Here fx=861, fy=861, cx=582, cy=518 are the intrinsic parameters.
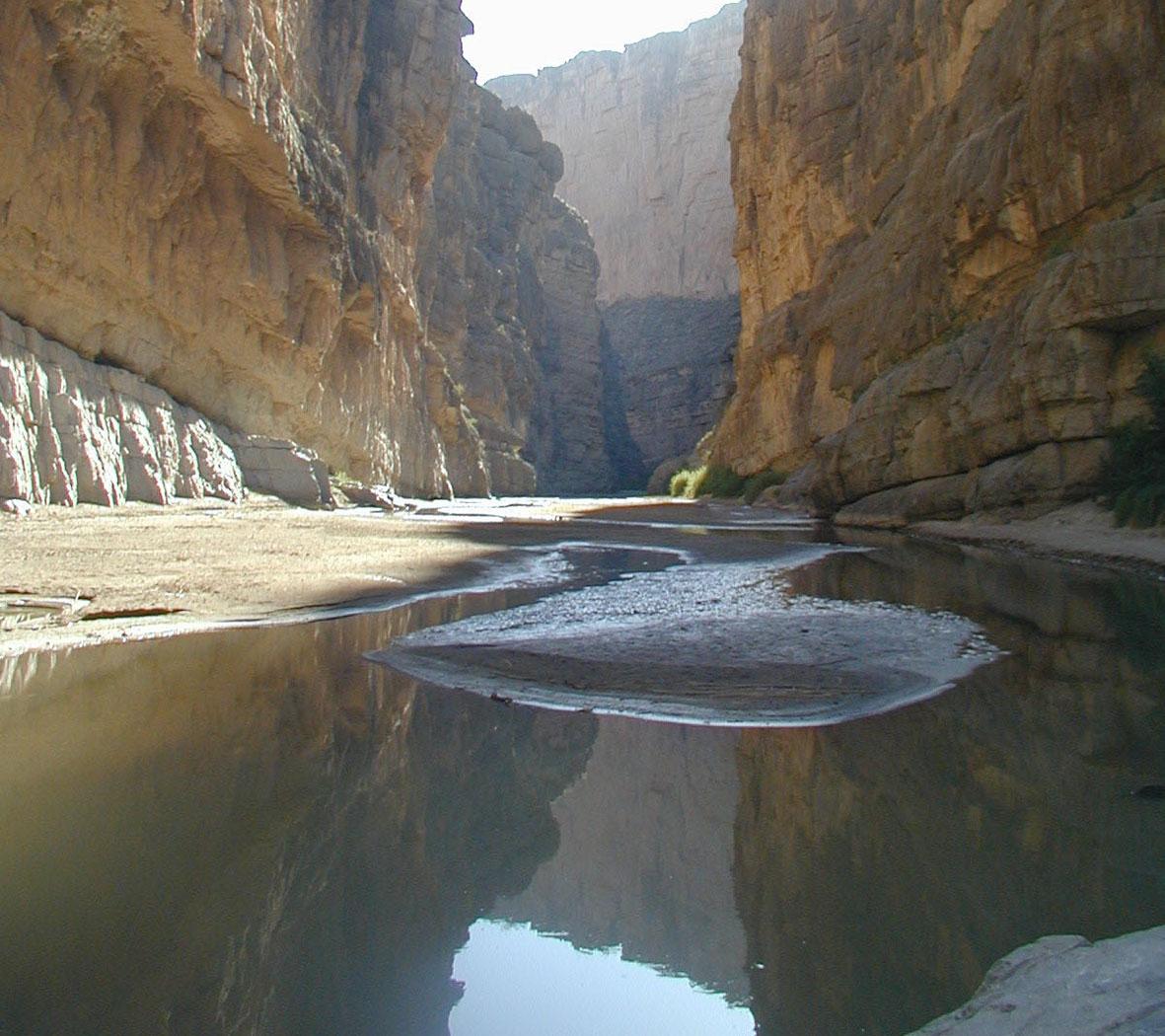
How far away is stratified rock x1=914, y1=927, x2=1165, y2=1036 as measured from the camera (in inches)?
59.4

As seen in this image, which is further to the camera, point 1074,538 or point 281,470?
point 281,470

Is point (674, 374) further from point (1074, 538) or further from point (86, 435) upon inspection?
point (1074, 538)

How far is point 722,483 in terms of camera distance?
39000 millimetres

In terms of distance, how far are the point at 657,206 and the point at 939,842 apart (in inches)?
3881

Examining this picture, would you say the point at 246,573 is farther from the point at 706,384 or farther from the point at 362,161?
the point at 706,384

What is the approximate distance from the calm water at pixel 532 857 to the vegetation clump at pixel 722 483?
28.7 metres

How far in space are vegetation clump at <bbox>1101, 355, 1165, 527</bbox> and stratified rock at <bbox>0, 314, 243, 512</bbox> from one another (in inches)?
629

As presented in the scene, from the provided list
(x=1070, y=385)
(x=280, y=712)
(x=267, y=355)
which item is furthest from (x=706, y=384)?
(x=280, y=712)

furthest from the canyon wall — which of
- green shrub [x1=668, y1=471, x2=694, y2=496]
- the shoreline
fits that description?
the shoreline

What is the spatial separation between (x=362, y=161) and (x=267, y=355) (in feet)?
37.4

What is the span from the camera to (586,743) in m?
4.15

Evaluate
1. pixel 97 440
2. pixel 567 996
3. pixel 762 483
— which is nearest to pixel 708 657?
pixel 567 996

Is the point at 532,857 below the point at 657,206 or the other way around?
below

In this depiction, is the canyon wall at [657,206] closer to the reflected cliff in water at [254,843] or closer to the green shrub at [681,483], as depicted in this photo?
the green shrub at [681,483]
